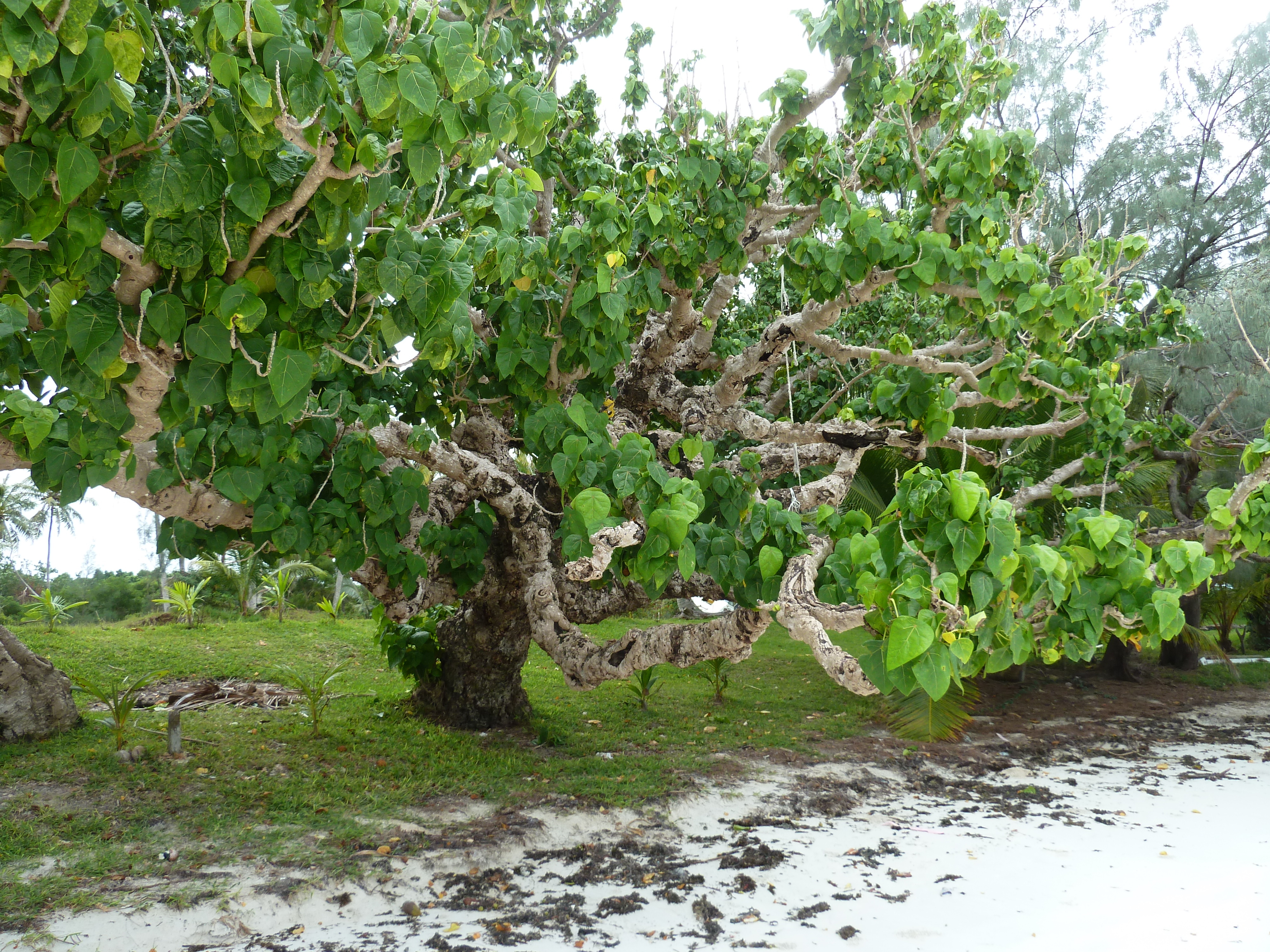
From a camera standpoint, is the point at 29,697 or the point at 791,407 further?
the point at 29,697

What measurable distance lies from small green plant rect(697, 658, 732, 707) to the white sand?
232 cm

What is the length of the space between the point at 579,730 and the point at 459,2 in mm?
5608

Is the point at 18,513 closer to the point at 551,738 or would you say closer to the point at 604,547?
the point at 551,738

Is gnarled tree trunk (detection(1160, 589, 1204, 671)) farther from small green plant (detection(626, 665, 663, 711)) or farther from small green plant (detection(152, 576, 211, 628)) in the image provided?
small green plant (detection(152, 576, 211, 628))

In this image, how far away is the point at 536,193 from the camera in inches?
236

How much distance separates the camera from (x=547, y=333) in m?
3.94

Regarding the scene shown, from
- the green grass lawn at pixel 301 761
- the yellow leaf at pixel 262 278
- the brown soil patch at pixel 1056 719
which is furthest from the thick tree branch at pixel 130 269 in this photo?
the brown soil patch at pixel 1056 719

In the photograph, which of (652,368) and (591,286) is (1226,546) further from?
(652,368)

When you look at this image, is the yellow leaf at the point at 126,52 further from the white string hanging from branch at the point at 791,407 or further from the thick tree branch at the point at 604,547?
the white string hanging from branch at the point at 791,407

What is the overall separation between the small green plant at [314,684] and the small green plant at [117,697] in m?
1.03

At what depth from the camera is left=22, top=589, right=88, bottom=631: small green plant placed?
358 inches

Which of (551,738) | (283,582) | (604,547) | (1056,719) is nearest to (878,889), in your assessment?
(604,547)

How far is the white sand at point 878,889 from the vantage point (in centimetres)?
332

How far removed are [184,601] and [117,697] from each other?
4.12 meters
